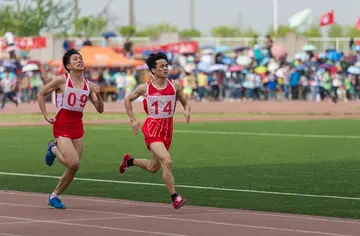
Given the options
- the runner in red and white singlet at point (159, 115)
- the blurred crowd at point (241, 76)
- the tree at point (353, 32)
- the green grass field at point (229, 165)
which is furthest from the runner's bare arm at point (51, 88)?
the tree at point (353, 32)

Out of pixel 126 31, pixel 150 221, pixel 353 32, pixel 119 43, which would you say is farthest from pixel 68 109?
pixel 353 32

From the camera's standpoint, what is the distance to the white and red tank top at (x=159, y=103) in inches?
547

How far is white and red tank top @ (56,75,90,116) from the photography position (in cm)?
1393

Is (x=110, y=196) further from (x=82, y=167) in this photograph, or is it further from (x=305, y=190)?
(x=82, y=167)

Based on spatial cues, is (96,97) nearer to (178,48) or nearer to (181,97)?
(181,97)

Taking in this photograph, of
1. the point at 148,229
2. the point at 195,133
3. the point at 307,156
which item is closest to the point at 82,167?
the point at 307,156

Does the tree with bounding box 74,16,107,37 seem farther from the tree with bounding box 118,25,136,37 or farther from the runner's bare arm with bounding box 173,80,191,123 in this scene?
the runner's bare arm with bounding box 173,80,191,123

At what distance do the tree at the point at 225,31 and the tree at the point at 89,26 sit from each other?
25.2 metres

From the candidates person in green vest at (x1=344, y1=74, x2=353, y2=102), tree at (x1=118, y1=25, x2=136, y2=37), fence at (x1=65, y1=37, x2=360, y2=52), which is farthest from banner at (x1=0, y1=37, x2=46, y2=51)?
person in green vest at (x1=344, y1=74, x2=353, y2=102)

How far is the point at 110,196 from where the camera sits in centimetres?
1516

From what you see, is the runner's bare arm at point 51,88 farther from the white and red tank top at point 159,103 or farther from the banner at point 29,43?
the banner at point 29,43

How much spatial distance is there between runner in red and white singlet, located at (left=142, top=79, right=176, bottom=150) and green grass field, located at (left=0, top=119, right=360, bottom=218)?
990 mm

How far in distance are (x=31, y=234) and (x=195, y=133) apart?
763 inches

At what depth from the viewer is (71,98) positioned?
45.7ft
